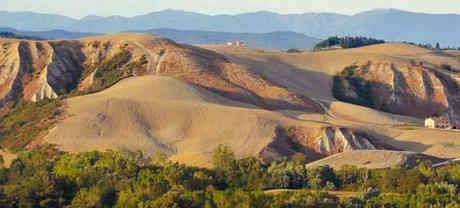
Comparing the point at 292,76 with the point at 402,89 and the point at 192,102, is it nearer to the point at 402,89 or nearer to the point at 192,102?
the point at 402,89

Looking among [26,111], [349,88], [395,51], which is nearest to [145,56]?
[26,111]

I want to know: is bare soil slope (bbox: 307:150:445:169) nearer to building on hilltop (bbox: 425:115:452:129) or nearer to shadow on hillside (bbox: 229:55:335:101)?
building on hilltop (bbox: 425:115:452:129)

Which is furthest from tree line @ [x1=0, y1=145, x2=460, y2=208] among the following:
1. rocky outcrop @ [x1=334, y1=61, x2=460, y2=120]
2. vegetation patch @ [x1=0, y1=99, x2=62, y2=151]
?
rocky outcrop @ [x1=334, y1=61, x2=460, y2=120]

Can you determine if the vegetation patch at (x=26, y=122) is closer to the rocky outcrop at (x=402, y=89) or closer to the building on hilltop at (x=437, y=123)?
the building on hilltop at (x=437, y=123)

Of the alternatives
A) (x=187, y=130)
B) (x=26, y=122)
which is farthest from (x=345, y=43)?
(x=26, y=122)

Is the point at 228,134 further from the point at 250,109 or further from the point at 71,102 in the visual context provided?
the point at 71,102

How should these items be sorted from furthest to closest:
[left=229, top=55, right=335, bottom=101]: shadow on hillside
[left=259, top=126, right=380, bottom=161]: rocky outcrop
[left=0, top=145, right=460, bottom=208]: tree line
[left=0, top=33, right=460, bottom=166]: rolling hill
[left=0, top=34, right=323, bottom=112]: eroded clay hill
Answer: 1. [left=229, top=55, right=335, bottom=101]: shadow on hillside
2. [left=0, top=34, right=323, bottom=112]: eroded clay hill
3. [left=0, top=33, right=460, bottom=166]: rolling hill
4. [left=259, top=126, right=380, bottom=161]: rocky outcrop
5. [left=0, top=145, right=460, bottom=208]: tree line

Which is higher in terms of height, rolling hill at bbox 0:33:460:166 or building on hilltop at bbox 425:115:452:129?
rolling hill at bbox 0:33:460:166
